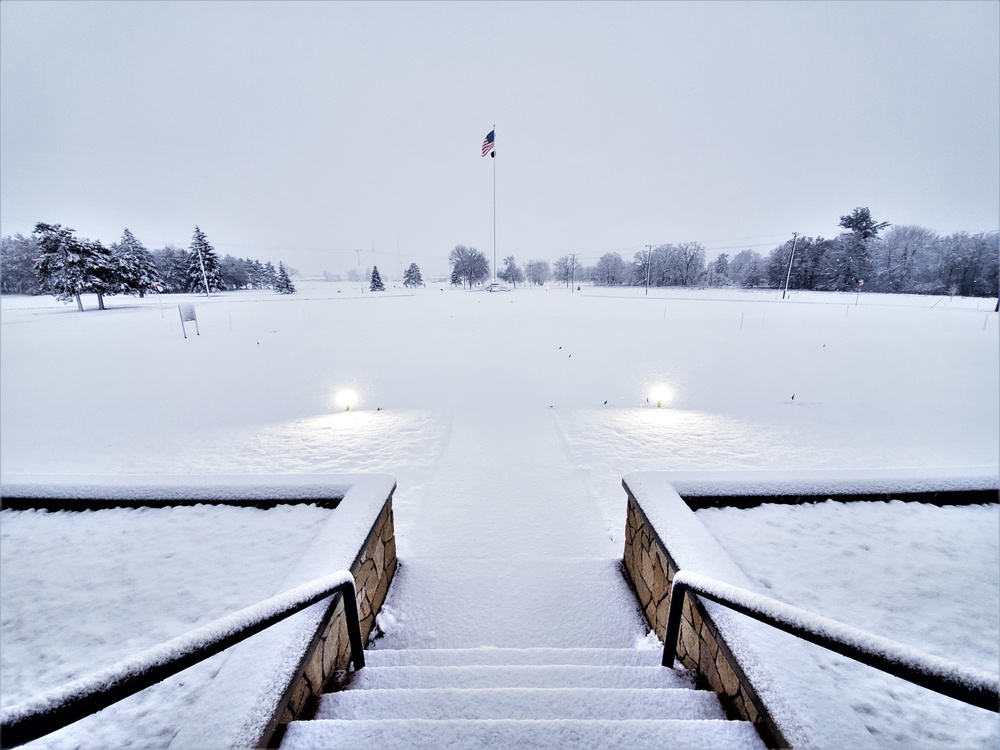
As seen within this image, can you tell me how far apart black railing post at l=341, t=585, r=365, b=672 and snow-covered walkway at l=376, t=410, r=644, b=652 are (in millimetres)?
607

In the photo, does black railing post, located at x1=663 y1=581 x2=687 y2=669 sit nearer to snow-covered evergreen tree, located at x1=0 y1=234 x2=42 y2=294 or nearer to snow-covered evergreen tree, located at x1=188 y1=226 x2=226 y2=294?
snow-covered evergreen tree, located at x1=188 y1=226 x2=226 y2=294

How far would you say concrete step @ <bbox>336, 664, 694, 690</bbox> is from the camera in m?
2.26

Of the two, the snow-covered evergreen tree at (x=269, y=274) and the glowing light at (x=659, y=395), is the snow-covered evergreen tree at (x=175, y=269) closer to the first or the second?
the snow-covered evergreen tree at (x=269, y=274)

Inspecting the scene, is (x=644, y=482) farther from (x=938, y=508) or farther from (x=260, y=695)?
(x=260, y=695)

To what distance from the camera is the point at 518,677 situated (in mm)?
2314

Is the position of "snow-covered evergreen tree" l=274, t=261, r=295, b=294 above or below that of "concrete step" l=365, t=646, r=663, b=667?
above

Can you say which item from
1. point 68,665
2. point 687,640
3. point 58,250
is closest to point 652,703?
point 687,640

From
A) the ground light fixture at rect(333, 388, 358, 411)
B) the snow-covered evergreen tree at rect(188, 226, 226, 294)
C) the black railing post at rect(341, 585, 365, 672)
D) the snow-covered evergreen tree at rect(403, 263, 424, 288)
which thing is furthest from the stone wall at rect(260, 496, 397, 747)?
the snow-covered evergreen tree at rect(403, 263, 424, 288)

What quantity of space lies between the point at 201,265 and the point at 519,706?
6405 centimetres

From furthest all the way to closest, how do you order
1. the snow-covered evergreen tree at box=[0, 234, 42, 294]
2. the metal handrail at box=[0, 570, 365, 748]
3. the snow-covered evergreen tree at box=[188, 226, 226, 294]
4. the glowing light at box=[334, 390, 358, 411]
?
the snow-covered evergreen tree at box=[188, 226, 226, 294] → the snow-covered evergreen tree at box=[0, 234, 42, 294] → the glowing light at box=[334, 390, 358, 411] → the metal handrail at box=[0, 570, 365, 748]

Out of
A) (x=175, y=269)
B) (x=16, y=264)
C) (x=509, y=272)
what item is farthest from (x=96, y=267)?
(x=509, y=272)

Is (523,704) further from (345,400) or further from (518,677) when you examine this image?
(345,400)

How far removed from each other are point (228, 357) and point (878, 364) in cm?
2367

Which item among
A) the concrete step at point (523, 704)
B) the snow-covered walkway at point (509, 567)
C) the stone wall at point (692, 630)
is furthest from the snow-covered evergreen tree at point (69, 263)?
the stone wall at point (692, 630)
